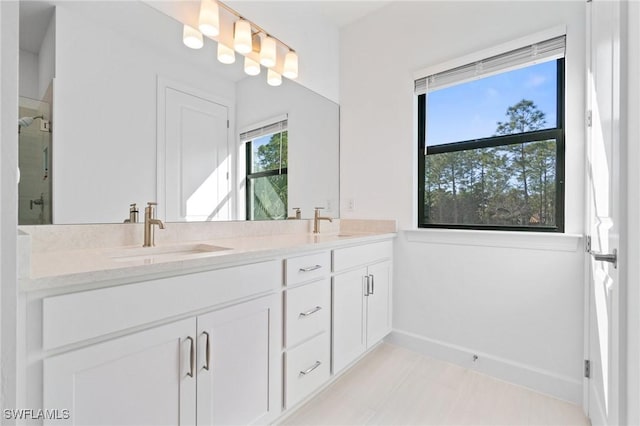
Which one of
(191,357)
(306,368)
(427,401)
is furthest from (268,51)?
(427,401)

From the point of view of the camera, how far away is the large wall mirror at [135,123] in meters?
1.15

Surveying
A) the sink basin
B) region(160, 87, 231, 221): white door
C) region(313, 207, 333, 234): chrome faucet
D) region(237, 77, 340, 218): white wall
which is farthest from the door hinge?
region(160, 87, 231, 221): white door

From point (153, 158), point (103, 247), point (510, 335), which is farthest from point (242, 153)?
point (510, 335)

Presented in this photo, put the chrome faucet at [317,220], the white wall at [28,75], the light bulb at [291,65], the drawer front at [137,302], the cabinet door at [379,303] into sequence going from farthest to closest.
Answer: the chrome faucet at [317,220] → the light bulb at [291,65] → the cabinet door at [379,303] → the white wall at [28,75] → the drawer front at [137,302]

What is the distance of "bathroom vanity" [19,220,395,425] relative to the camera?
75 cm

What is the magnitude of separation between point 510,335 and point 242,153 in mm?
2026

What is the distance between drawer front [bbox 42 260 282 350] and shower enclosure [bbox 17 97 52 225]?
24.3 inches

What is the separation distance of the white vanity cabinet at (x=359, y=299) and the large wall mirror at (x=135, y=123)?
2.23 ft

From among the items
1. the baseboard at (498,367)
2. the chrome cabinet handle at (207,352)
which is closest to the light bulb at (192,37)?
the chrome cabinet handle at (207,352)

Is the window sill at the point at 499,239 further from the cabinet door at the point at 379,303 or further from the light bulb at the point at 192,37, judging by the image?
the light bulb at the point at 192,37

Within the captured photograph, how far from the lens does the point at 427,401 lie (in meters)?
1.61

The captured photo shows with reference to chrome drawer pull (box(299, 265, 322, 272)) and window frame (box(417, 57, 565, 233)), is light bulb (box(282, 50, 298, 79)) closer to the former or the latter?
window frame (box(417, 57, 565, 233))

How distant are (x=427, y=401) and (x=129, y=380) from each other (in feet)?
4.86

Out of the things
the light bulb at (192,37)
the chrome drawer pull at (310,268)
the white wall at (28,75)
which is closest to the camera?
the white wall at (28,75)
